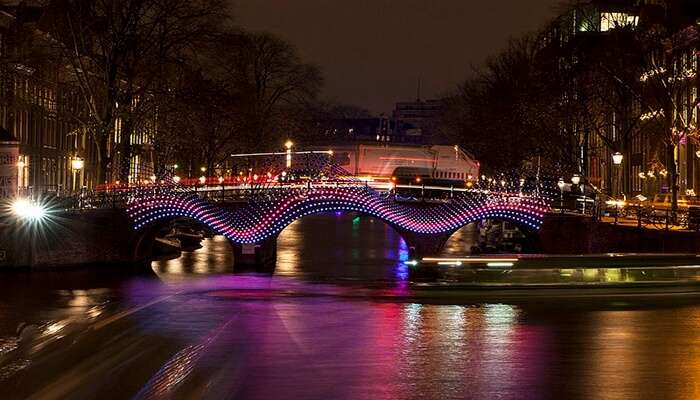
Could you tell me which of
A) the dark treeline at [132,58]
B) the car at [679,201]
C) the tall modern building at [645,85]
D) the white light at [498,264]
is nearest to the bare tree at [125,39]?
the dark treeline at [132,58]

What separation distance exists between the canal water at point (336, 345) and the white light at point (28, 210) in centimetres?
973

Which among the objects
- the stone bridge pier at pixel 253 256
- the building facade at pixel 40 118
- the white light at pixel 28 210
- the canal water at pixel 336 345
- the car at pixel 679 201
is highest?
the building facade at pixel 40 118

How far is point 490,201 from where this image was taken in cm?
6175

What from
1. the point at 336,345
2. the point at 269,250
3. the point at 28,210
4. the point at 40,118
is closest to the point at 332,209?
the point at 269,250

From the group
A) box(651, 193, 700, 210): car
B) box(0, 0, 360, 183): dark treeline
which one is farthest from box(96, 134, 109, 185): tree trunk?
box(651, 193, 700, 210): car

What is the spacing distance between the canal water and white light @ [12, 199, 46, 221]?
9.73m

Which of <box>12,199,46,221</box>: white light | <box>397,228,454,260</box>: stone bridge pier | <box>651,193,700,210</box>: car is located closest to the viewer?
<box>12,199,46,221</box>: white light

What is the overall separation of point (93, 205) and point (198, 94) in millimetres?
7486

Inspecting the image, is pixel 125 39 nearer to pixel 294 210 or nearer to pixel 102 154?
pixel 102 154

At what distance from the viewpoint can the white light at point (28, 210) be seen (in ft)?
182

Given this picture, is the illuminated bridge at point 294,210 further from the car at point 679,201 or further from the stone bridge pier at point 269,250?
the car at point 679,201

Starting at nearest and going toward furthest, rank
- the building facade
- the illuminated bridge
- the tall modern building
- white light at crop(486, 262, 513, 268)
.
A: white light at crop(486, 262, 513, 268) < the illuminated bridge < the building facade < the tall modern building

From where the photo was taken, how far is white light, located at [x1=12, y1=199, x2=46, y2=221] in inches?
2183

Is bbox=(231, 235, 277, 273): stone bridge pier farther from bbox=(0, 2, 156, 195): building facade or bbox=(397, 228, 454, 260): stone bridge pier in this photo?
bbox=(0, 2, 156, 195): building facade
